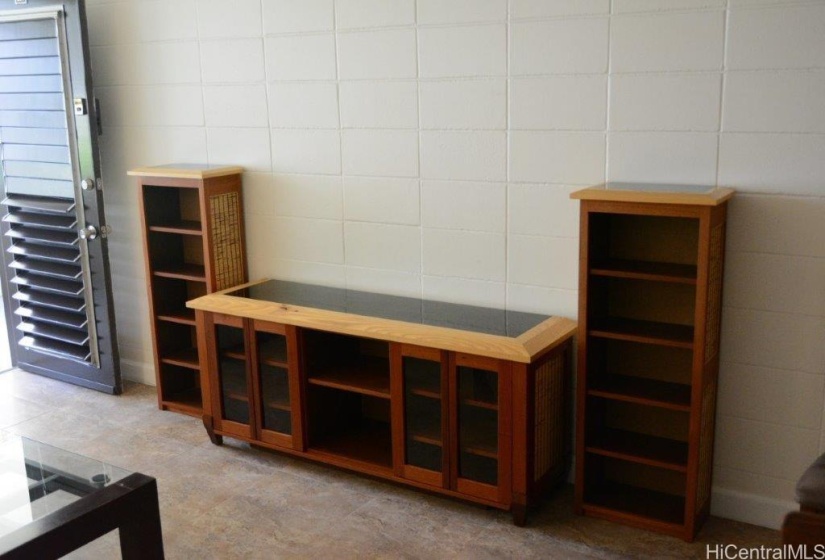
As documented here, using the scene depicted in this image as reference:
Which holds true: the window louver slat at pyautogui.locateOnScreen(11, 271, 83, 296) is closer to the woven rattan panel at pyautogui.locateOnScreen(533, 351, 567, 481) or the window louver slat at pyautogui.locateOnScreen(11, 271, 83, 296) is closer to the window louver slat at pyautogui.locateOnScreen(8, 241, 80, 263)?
the window louver slat at pyautogui.locateOnScreen(8, 241, 80, 263)

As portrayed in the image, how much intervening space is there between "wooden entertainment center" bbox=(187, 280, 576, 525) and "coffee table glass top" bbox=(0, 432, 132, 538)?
91 cm

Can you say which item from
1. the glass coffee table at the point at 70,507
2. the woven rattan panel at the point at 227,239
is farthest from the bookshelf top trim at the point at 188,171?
the glass coffee table at the point at 70,507

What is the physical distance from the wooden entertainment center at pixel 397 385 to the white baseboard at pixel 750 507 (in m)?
0.55

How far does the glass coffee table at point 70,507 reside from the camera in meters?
2.01

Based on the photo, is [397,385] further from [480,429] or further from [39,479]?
[39,479]

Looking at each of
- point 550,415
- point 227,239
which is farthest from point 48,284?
point 550,415

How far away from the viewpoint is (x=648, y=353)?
293 cm

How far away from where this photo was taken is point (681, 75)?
8.85ft

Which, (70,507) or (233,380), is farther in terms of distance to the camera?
(233,380)

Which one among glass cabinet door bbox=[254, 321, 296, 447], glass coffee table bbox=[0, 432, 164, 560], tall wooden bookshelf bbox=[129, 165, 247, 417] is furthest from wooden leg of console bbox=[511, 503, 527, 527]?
tall wooden bookshelf bbox=[129, 165, 247, 417]

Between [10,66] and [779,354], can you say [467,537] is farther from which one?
[10,66]

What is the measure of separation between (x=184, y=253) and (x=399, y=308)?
1.37m

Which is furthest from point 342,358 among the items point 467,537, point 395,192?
point 467,537

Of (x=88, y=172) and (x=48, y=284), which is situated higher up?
(x=88, y=172)
